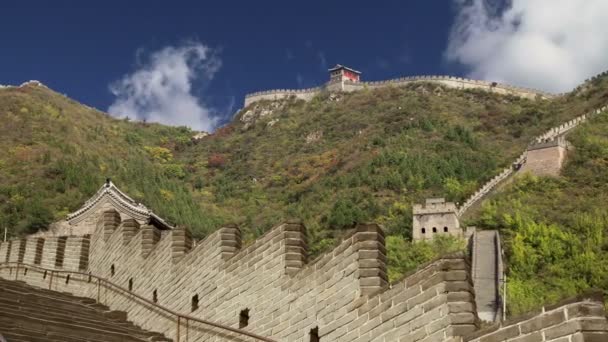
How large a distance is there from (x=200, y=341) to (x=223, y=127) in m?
120

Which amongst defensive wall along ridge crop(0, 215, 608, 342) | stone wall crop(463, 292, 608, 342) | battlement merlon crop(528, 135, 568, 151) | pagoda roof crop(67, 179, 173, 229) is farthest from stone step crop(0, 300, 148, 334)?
battlement merlon crop(528, 135, 568, 151)

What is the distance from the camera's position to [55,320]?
9.68 m

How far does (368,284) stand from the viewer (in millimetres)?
7352

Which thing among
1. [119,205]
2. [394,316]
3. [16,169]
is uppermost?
[16,169]

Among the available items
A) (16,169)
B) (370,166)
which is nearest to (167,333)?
(16,169)

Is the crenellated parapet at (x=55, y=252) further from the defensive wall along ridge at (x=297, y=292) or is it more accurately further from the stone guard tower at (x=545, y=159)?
the stone guard tower at (x=545, y=159)

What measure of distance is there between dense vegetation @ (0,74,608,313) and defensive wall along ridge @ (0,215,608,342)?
21.5 m

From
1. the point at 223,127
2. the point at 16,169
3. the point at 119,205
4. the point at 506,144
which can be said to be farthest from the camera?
the point at 223,127

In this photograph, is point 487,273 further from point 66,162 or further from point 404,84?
point 404,84

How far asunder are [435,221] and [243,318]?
174 feet

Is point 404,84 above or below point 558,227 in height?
above

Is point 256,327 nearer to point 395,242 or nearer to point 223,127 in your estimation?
point 395,242

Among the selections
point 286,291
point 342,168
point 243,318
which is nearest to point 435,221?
point 342,168

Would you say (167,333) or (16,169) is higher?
(16,169)
